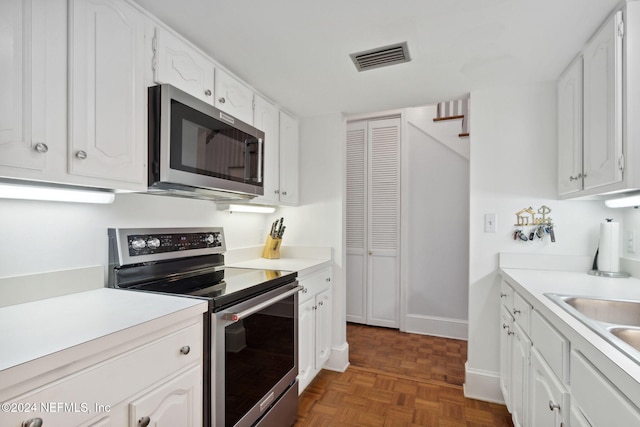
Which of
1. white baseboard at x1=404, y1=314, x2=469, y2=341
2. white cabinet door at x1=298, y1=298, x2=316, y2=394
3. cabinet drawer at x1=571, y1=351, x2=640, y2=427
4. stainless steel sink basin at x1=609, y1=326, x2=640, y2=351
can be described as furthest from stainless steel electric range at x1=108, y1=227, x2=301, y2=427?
white baseboard at x1=404, y1=314, x2=469, y2=341

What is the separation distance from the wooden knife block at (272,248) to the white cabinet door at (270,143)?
1.18 ft

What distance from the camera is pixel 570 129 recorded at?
1799 mm

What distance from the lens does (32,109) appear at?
3.18ft

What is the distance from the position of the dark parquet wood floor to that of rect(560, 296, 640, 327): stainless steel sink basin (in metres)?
1.02

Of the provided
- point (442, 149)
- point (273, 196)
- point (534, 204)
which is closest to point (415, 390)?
point (534, 204)

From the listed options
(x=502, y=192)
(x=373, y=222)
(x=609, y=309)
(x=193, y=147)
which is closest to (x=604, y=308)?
(x=609, y=309)

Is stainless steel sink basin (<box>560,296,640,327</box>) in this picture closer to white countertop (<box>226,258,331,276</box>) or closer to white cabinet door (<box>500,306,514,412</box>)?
white cabinet door (<box>500,306,514,412</box>)

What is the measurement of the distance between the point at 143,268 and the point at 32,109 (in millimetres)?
816

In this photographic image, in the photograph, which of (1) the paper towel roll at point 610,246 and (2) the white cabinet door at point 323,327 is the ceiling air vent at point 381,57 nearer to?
(1) the paper towel roll at point 610,246

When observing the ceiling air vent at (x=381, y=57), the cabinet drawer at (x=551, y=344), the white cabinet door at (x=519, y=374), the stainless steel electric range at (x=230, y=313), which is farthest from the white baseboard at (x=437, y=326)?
the ceiling air vent at (x=381, y=57)

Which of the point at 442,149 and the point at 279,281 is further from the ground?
the point at 442,149

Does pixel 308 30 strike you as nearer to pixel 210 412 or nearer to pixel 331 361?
pixel 210 412

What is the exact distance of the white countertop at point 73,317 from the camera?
0.76 meters

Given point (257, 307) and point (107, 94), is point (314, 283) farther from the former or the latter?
point (107, 94)
